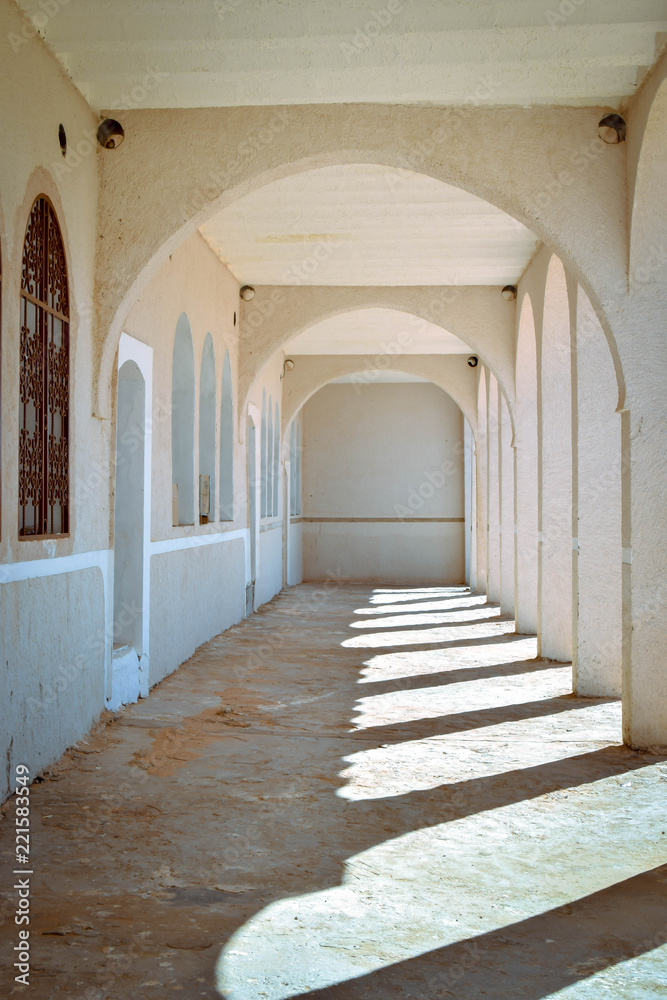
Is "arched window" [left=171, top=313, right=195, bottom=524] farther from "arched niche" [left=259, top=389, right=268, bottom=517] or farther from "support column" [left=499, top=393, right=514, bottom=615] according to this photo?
"support column" [left=499, top=393, right=514, bottom=615]

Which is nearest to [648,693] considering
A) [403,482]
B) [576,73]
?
[576,73]

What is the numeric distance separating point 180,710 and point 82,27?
438 cm

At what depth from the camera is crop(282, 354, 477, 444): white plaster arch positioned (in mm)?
16141

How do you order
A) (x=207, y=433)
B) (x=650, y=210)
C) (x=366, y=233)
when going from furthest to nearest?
(x=207, y=433), (x=366, y=233), (x=650, y=210)

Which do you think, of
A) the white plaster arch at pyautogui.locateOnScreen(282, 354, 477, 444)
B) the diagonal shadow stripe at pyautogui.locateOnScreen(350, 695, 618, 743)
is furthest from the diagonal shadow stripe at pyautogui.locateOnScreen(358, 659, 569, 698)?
the white plaster arch at pyautogui.locateOnScreen(282, 354, 477, 444)

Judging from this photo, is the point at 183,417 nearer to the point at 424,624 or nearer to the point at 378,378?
the point at 424,624

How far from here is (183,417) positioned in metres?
8.95

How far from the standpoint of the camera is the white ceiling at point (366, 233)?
789cm

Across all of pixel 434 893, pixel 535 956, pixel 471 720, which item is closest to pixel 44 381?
pixel 434 893

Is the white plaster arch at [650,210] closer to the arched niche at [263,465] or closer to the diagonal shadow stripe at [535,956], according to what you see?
the diagonal shadow stripe at [535,956]

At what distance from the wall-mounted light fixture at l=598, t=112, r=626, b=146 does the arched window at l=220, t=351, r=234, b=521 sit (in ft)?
19.1

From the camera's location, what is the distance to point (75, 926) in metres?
3.17

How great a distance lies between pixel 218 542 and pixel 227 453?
50.1 inches

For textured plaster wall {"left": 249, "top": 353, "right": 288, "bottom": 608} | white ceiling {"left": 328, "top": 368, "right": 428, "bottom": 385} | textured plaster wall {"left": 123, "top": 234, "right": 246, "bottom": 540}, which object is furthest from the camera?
white ceiling {"left": 328, "top": 368, "right": 428, "bottom": 385}
